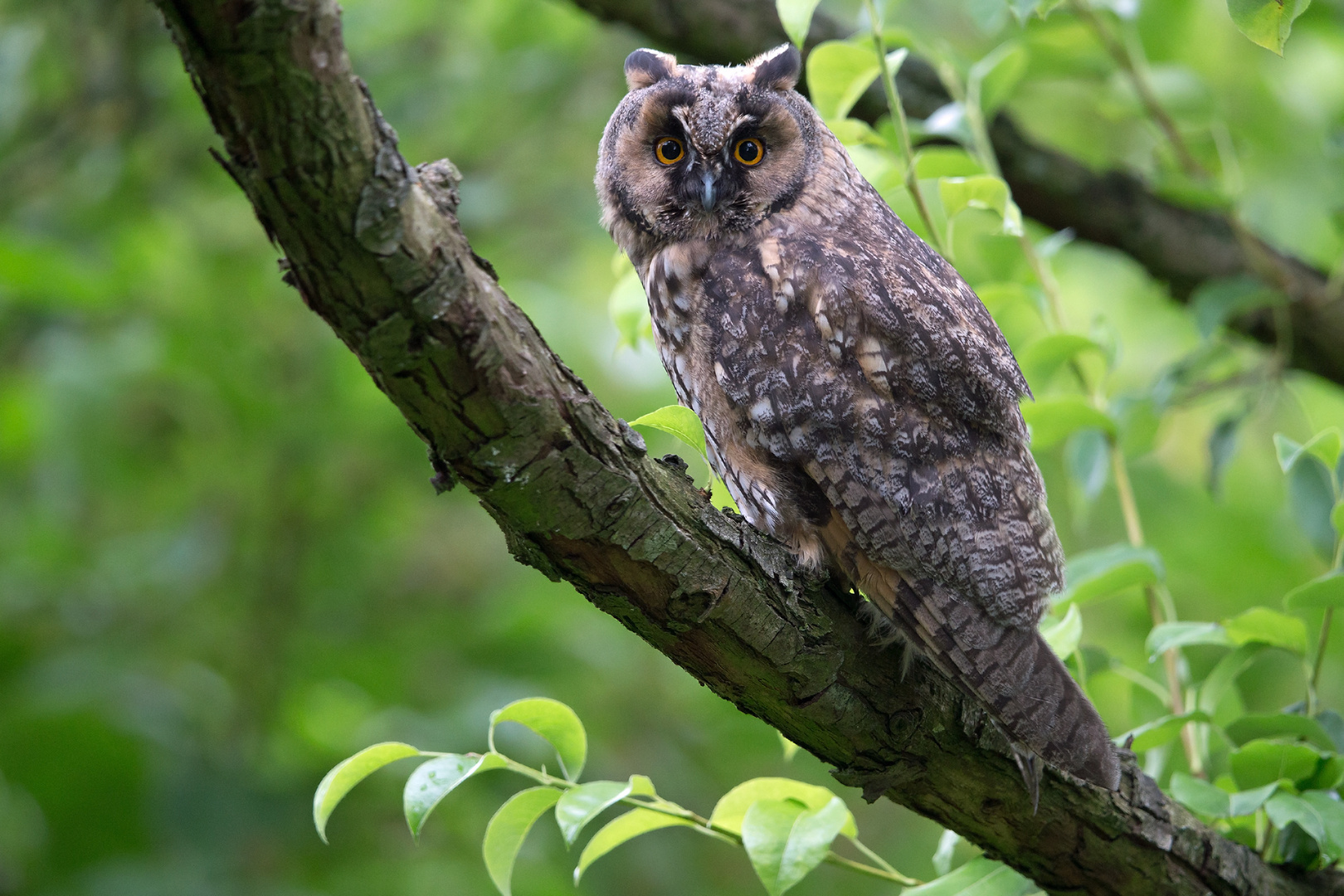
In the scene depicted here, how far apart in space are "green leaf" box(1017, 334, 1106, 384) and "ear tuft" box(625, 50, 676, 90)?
0.92m

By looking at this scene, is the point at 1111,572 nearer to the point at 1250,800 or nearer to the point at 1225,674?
the point at 1225,674

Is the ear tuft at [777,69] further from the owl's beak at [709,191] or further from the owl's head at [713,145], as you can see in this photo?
the owl's beak at [709,191]

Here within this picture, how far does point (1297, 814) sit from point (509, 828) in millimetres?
1288

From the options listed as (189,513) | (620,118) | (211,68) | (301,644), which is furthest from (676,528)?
(189,513)

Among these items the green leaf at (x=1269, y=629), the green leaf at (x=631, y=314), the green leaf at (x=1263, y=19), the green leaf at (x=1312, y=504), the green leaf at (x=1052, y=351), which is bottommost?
the green leaf at (x=1269, y=629)

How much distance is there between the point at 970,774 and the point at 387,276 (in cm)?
127

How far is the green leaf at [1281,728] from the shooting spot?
6.56 ft

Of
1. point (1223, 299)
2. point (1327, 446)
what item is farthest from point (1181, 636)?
point (1223, 299)

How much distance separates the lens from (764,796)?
1.90 meters

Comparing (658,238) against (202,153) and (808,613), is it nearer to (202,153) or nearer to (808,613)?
(808,613)

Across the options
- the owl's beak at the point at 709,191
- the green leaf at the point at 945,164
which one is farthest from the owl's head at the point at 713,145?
the green leaf at the point at 945,164

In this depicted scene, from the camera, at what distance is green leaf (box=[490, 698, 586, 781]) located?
171cm

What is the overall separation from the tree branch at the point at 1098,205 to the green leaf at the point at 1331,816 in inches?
61.1

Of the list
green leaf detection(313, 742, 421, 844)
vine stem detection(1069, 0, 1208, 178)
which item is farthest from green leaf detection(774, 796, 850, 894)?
vine stem detection(1069, 0, 1208, 178)
